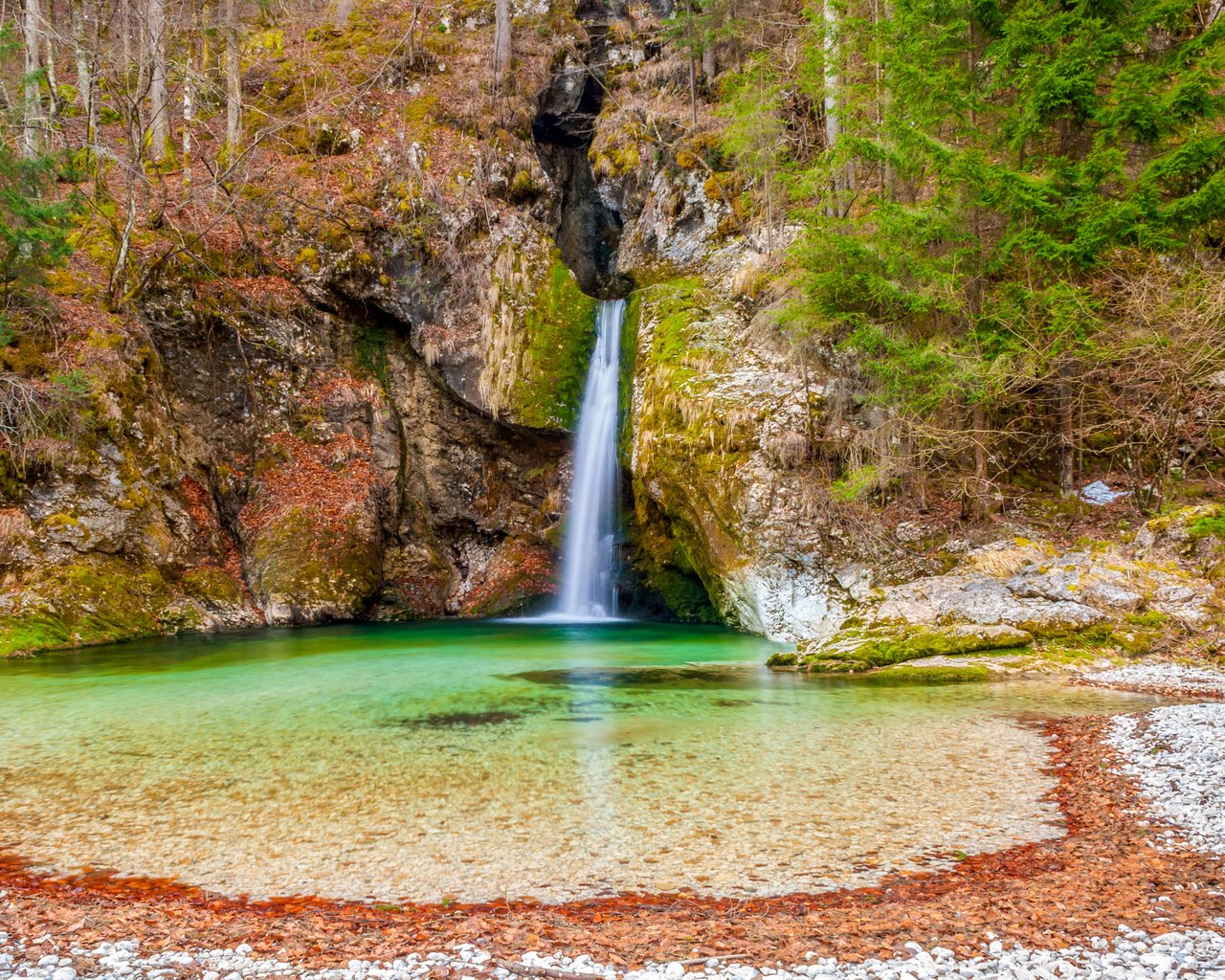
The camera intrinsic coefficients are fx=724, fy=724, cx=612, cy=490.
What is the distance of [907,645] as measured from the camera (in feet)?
29.4

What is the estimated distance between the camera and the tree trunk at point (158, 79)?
14.2 metres

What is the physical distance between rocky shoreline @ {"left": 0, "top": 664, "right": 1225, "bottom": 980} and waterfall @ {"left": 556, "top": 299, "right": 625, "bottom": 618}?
1332 centimetres

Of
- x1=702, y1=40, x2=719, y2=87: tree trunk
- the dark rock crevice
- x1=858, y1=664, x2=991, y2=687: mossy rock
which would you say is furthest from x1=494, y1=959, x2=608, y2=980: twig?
x1=702, y1=40, x2=719, y2=87: tree trunk

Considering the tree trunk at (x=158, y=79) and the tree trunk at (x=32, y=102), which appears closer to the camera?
the tree trunk at (x=32, y=102)

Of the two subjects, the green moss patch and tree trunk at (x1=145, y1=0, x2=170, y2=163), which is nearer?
tree trunk at (x1=145, y1=0, x2=170, y2=163)

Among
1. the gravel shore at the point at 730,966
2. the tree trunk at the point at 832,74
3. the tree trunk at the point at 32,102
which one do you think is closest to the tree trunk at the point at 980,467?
the tree trunk at the point at 832,74

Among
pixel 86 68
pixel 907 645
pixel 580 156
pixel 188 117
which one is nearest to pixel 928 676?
pixel 907 645

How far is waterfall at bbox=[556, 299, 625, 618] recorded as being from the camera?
54.3ft

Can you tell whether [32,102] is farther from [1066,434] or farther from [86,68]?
[1066,434]

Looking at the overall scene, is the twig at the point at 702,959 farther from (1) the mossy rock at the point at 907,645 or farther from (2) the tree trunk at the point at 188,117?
(2) the tree trunk at the point at 188,117

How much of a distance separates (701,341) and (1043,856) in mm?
11586

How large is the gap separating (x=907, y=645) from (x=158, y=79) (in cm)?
1888

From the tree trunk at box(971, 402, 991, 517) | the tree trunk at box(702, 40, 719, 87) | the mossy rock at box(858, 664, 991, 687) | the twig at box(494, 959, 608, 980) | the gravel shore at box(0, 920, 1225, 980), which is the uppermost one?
the tree trunk at box(702, 40, 719, 87)

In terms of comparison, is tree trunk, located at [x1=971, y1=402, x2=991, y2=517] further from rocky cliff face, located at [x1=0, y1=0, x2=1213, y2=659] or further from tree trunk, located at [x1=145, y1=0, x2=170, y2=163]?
tree trunk, located at [x1=145, y1=0, x2=170, y2=163]
